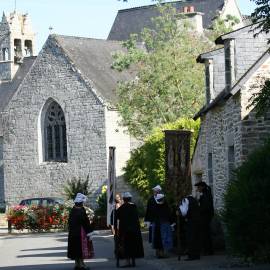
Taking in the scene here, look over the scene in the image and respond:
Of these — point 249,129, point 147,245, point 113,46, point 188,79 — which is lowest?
point 147,245

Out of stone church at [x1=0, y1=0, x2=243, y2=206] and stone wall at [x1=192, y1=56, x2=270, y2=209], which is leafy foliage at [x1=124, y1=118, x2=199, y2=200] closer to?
stone wall at [x1=192, y1=56, x2=270, y2=209]

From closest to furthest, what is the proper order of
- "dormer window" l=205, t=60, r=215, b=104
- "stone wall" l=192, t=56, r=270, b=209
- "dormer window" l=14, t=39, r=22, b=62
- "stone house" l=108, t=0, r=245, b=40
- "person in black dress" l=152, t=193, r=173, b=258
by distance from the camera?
"person in black dress" l=152, t=193, r=173, b=258 → "stone wall" l=192, t=56, r=270, b=209 → "dormer window" l=205, t=60, r=215, b=104 → "stone house" l=108, t=0, r=245, b=40 → "dormer window" l=14, t=39, r=22, b=62

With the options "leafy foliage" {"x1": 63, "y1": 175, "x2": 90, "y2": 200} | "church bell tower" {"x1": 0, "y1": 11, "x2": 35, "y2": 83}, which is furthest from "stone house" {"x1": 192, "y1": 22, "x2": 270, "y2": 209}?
"church bell tower" {"x1": 0, "y1": 11, "x2": 35, "y2": 83}

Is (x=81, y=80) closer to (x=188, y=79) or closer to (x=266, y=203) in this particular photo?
(x=188, y=79)

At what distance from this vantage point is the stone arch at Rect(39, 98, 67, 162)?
186ft

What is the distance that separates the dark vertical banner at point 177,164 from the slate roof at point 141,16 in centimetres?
4406

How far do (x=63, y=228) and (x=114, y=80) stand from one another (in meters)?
16.2

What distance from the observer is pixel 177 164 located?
23906 millimetres

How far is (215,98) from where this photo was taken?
2756 centimetres

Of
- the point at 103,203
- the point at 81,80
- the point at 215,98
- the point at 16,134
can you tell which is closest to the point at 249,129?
the point at 215,98

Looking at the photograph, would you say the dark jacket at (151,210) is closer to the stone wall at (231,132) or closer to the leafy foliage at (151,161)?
the stone wall at (231,132)

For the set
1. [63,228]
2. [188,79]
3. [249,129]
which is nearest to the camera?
[249,129]

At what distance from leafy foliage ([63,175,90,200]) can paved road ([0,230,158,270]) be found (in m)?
15.4

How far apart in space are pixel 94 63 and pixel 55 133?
449 centimetres
